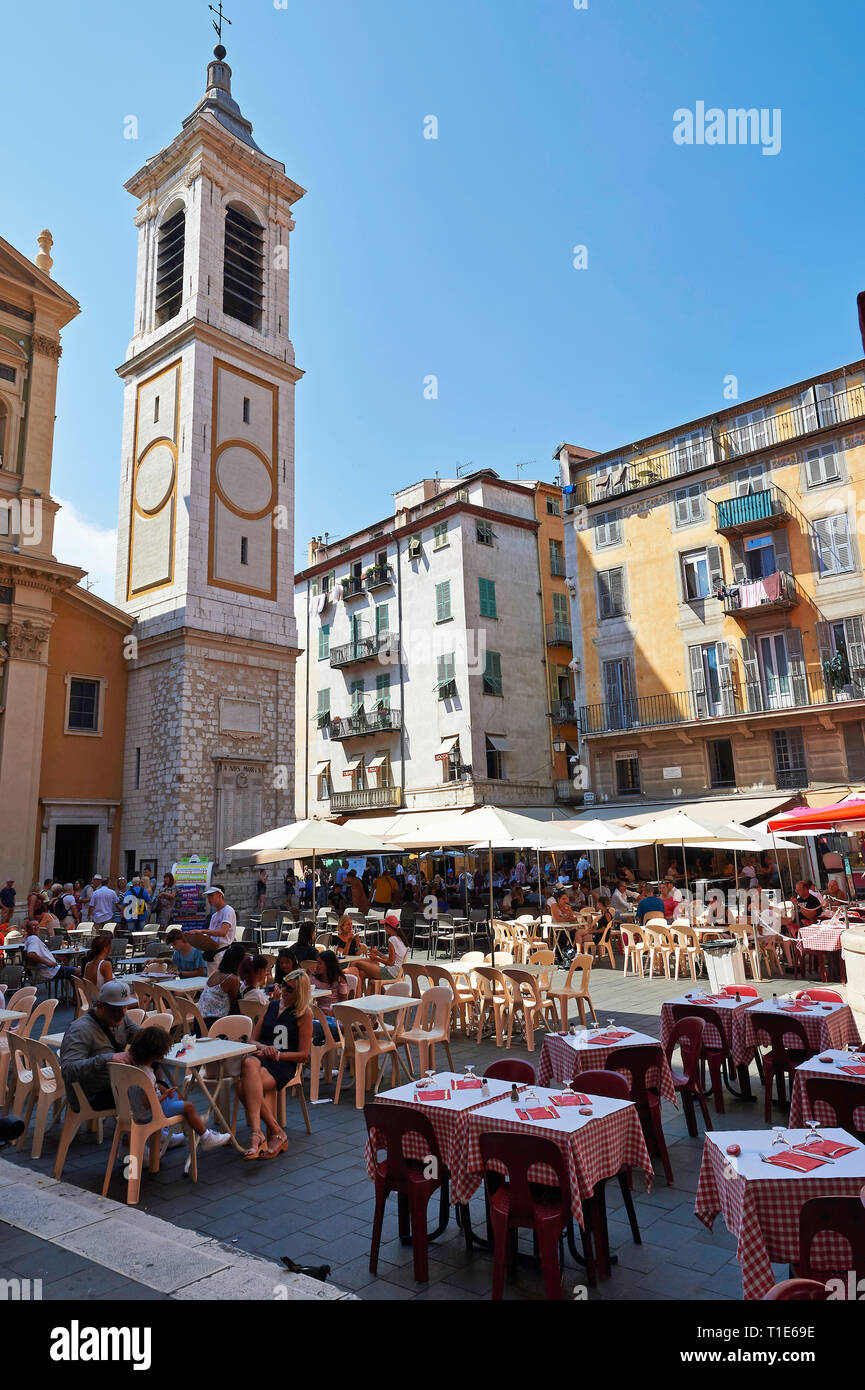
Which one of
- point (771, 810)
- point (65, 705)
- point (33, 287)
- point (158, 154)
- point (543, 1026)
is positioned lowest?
point (543, 1026)

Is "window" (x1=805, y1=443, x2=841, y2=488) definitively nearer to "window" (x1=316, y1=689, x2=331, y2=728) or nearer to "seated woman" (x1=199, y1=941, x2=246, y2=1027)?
"seated woman" (x1=199, y1=941, x2=246, y2=1027)

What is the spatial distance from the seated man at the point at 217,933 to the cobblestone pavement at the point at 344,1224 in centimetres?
325

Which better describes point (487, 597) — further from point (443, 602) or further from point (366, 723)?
point (366, 723)

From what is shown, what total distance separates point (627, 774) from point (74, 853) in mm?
14926

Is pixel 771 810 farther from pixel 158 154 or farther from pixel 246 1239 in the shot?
pixel 158 154

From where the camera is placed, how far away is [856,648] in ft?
63.9

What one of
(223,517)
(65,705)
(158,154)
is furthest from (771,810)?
(158,154)

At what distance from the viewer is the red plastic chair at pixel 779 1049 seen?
6.04 metres

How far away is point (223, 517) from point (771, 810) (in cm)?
1575

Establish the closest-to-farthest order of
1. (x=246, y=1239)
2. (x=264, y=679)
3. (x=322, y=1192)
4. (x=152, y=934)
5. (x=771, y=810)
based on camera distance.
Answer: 1. (x=246, y=1239)
2. (x=322, y=1192)
3. (x=152, y=934)
4. (x=771, y=810)
5. (x=264, y=679)

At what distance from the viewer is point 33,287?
21422 millimetres

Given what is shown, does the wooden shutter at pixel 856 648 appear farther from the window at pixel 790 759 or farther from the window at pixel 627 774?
the window at pixel 627 774

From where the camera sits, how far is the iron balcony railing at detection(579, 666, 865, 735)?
1962 cm

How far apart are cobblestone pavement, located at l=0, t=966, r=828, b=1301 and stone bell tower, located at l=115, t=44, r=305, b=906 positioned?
14854 mm
